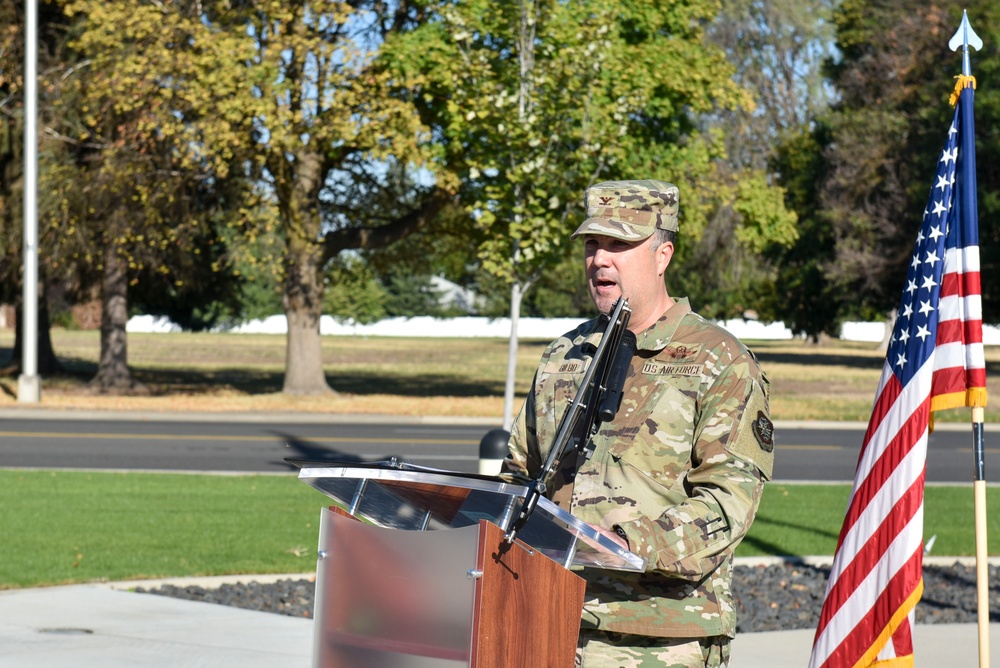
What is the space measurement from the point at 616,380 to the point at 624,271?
25 cm

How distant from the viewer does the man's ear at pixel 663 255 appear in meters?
2.92

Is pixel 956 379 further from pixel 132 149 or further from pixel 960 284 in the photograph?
pixel 132 149

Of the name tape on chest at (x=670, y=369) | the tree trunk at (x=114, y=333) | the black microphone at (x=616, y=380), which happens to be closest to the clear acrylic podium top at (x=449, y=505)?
the black microphone at (x=616, y=380)

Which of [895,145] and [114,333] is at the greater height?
[895,145]

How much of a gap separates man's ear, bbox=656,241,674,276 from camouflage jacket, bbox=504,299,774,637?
0.12 meters

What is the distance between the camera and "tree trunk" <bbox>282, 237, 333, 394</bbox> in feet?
83.7

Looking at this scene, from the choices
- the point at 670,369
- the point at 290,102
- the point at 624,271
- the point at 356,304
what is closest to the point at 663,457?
the point at 670,369

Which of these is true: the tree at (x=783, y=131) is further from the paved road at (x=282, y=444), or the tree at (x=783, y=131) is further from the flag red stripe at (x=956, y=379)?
the flag red stripe at (x=956, y=379)

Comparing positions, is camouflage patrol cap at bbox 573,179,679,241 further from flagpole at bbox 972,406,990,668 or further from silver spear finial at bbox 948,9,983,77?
silver spear finial at bbox 948,9,983,77

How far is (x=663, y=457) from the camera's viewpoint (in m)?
2.79

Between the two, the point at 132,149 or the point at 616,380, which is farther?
the point at 132,149

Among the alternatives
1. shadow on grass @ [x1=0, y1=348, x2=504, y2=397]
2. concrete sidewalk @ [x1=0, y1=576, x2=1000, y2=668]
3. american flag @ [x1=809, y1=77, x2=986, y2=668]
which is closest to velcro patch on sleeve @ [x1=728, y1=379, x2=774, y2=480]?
american flag @ [x1=809, y1=77, x2=986, y2=668]

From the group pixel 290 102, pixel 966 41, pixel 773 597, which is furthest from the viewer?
pixel 290 102

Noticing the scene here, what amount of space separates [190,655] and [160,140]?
1871cm
